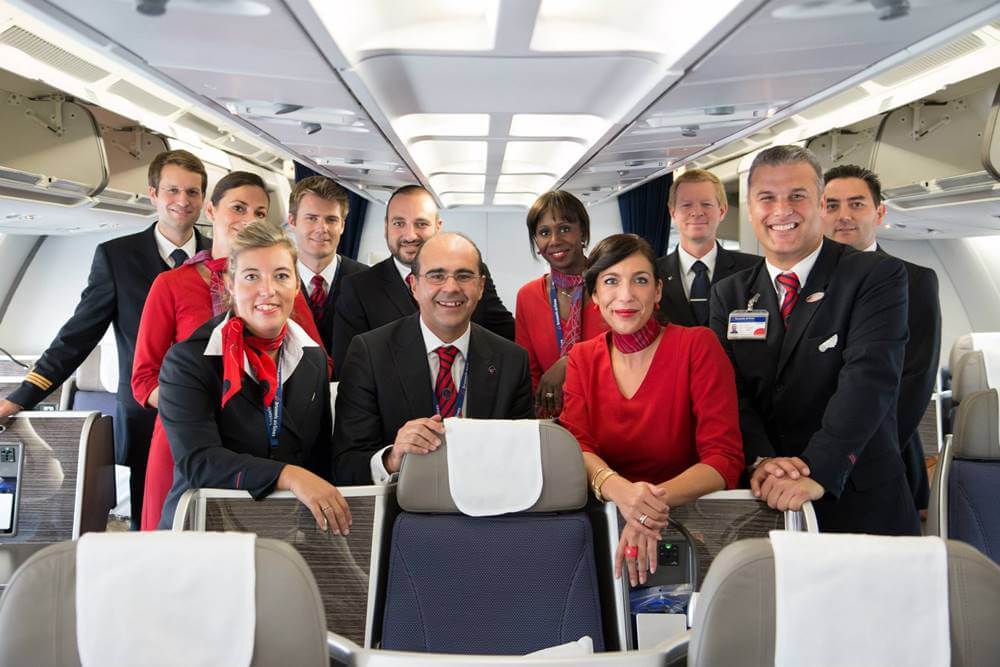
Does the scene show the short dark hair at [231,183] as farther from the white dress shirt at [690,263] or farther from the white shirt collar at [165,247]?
the white dress shirt at [690,263]

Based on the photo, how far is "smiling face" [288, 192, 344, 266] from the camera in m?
3.81

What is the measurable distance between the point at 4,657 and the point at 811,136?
6.39 m

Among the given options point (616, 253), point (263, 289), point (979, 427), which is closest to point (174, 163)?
point (263, 289)

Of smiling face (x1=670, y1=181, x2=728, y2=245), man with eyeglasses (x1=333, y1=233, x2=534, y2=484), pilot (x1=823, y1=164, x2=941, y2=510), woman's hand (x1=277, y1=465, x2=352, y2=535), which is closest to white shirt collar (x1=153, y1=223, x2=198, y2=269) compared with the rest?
man with eyeglasses (x1=333, y1=233, x2=534, y2=484)

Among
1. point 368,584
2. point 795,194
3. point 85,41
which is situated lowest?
Result: point 368,584

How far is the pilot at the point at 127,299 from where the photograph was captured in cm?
342

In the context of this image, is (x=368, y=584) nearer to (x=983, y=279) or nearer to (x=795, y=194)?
(x=795, y=194)

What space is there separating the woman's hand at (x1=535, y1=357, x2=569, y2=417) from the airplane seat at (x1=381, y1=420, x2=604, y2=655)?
3.19 feet

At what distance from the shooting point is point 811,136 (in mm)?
6508

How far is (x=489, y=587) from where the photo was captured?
2.14 metres

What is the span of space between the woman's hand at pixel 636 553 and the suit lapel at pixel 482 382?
77 centimetres

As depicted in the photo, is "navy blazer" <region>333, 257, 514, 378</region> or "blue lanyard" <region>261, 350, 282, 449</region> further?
"navy blazer" <region>333, 257, 514, 378</region>

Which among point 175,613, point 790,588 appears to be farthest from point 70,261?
point 790,588

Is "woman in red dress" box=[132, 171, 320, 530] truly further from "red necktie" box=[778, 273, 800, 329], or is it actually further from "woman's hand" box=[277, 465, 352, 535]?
"red necktie" box=[778, 273, 800, 329]
